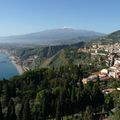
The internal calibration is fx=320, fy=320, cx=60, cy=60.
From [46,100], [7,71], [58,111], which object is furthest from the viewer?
[7,71]

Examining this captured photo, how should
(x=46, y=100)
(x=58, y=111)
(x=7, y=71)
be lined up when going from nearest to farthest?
(x=58, y=111) → (x=46, y=100) → (x=7, y=71)

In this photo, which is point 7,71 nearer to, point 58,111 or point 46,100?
point 46,100

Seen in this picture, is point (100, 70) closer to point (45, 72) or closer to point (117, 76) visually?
point (117, 76)

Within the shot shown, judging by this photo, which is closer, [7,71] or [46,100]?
[46,100]

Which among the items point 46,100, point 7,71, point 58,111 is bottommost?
point 7,71

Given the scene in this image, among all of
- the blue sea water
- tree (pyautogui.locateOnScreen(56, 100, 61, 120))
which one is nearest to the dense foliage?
tree (pyautogui.locateOnScreen(56, 100, 61, 120))

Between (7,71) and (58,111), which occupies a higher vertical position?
(58,111)

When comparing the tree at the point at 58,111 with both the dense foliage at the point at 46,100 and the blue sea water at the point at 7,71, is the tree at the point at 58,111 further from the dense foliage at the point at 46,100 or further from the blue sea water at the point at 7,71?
the blue sea water at the point at 7,71

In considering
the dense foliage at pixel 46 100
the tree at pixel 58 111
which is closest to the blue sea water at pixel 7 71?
the dense foliage at pixel 46 100

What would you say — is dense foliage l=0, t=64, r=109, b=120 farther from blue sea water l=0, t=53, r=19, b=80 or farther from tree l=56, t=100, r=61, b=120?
blue sea water l=0, t=53, r=19, b=80

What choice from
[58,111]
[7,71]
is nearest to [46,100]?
[58,111]

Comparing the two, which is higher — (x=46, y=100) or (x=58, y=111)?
(x=46, y=100)
